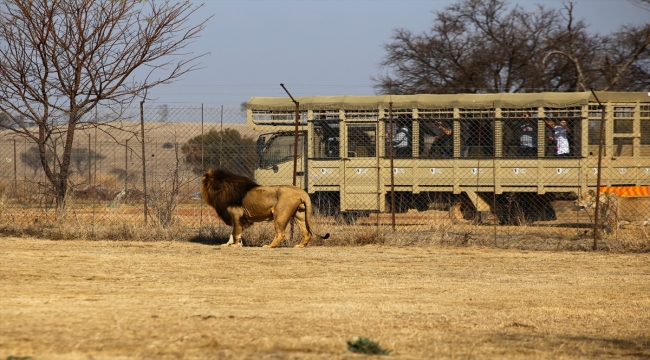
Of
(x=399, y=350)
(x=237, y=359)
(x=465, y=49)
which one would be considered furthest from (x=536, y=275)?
(x=465, y=49)

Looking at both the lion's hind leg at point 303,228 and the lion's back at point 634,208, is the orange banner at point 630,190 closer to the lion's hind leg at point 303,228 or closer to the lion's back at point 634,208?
the lion's back at point 634,208

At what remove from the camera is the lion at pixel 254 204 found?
13617mm

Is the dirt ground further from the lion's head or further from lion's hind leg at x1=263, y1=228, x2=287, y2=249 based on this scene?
the lion's head

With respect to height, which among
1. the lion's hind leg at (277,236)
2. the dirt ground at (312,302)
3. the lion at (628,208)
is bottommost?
the dirt ground at (312,302)

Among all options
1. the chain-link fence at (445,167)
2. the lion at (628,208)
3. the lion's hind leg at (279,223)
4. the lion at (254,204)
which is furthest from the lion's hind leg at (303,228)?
the lion at (628,208)

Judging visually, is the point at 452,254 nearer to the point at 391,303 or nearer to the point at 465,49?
the point at 391,303

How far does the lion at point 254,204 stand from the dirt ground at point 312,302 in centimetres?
41

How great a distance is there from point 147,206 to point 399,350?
33.8ft

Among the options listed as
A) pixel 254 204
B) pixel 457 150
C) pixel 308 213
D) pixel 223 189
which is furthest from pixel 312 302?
pixel 457 150

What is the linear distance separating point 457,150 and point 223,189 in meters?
6.71

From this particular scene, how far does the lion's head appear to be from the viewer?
45.8 ft

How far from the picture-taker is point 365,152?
1944cm

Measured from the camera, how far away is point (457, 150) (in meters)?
19.0

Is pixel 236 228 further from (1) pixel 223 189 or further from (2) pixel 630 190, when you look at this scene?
(2) pixel 630 190
